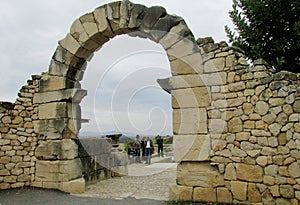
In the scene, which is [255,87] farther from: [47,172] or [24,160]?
[24,160]

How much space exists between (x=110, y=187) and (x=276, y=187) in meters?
4.22

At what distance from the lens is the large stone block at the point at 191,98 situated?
5.16m

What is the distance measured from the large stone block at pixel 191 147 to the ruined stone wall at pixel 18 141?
3807 millimetres

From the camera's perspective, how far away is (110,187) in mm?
6867

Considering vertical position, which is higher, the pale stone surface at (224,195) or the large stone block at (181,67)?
the large stone block at (181,67)

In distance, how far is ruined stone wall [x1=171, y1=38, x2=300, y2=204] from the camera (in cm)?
429

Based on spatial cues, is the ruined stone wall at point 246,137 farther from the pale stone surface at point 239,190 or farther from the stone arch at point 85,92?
the stone arch at point 85,92

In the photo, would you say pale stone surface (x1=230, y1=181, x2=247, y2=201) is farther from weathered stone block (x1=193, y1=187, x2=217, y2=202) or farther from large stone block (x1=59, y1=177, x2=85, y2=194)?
large stone block (x1=59, y1=177, x2=85, y2=194)

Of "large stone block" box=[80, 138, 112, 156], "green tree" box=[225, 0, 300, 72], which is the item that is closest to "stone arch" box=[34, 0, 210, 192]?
"large stone block" box=[80, 138, 112, 156]

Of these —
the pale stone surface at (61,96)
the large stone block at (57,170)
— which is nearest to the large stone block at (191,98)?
the pale stone surface at (61,96)

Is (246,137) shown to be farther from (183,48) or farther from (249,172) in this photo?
(183,48)

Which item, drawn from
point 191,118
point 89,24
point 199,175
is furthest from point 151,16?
point 199,175

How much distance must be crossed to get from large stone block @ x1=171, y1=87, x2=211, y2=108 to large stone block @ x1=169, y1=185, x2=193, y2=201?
167cm

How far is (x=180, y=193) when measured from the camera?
16.6ft
